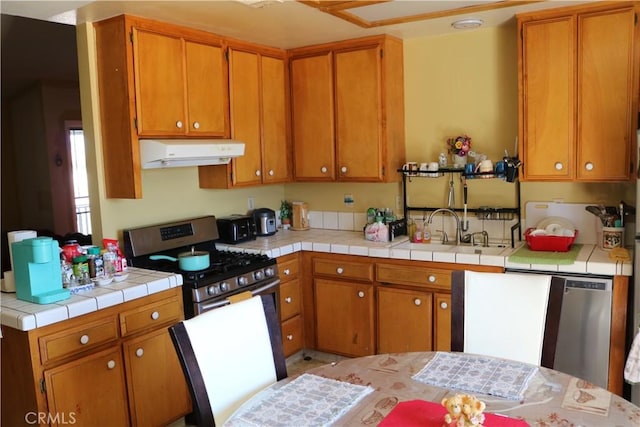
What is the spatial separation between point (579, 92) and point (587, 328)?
4.39 ft

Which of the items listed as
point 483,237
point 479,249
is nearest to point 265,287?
point 479,249

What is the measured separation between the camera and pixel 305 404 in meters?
1.67

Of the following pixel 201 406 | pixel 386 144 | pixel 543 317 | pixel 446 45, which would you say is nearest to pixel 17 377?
pixel 201 406

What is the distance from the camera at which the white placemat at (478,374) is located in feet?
5.73

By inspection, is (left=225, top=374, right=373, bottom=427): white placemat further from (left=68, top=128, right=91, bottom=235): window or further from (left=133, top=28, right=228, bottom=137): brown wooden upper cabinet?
(left=68, top=128, right=91, bottom=235): window

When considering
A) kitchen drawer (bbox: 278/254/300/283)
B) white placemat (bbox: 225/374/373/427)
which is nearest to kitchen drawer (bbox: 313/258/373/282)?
kitchen drawer (bbox: 278/254/300/283)

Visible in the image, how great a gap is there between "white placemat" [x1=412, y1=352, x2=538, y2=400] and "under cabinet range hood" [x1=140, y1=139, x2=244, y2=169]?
1.92 m

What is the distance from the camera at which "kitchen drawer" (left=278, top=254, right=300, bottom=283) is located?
3797 millimetres

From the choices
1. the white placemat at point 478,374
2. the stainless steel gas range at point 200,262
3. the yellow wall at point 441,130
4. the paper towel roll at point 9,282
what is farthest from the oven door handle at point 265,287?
the white placemat at point 478,374

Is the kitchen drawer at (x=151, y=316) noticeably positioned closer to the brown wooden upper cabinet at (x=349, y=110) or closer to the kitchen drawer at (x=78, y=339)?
the kitchen drawer at (x=78, y=339)

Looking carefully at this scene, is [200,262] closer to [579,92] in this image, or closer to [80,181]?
[80,181]

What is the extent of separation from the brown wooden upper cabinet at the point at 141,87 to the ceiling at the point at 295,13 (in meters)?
0.09

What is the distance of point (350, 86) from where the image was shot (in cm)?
395

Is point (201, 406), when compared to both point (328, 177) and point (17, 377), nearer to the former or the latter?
point (17, 377)
